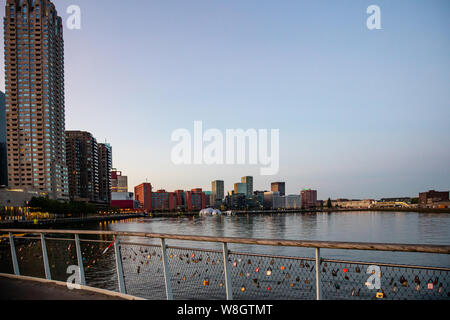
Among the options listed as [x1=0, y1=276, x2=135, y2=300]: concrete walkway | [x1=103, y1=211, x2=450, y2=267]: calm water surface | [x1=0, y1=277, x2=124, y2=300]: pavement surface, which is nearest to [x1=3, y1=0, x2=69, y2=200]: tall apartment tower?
[x1=103, y1=211, x2=450, y2=267]: calm water surface

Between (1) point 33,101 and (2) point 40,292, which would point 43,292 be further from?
(1) point 33,101

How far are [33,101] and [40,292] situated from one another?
17244 cm

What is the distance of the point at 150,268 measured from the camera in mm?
27281

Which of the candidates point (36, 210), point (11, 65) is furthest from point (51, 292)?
point (11, 65)

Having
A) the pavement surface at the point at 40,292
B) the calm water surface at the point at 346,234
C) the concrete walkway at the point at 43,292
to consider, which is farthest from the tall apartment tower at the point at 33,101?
the pavement surface at the point at 40,292

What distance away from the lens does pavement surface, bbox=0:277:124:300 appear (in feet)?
22.7

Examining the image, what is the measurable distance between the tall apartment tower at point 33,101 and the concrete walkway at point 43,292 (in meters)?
157

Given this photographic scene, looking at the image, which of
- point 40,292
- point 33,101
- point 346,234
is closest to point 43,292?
point 40,292

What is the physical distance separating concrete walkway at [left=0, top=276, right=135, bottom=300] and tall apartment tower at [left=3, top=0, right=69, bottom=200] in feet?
516

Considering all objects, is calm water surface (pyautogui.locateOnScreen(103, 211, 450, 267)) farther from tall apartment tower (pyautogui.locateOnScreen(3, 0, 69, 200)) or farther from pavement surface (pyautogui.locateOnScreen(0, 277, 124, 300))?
tall apartment tower (pyautogui.locateOnScreen(3, 0, 69, 200))
